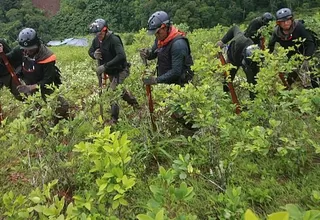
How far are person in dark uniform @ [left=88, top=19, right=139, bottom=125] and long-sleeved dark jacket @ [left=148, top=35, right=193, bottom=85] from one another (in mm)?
1126

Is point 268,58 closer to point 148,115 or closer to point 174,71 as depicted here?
point 174,71


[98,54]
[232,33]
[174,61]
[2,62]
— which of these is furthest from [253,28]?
[2,62]

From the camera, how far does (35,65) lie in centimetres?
600

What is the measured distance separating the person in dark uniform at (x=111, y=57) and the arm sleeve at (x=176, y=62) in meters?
1.40

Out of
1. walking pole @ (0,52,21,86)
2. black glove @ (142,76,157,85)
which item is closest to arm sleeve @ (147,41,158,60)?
black glove @ (142,76,157,85)

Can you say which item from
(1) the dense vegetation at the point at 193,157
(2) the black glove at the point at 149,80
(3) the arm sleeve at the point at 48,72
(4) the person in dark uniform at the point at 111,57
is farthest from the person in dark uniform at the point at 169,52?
(3) the arm sleeve at the point at 48,72

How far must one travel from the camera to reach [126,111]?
698cm

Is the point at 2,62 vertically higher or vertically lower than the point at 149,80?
lower

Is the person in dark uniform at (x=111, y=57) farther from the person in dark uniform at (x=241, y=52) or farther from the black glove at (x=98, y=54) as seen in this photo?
the person in dark uniform at (x=241, y=52)

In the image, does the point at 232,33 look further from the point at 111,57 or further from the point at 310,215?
the point at 310,215

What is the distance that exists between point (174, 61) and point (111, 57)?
75.4 inches

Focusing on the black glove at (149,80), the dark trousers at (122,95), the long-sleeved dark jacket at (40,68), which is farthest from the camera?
the dark trousers at (122,95)

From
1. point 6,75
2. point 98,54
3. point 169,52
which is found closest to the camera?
point 169,52

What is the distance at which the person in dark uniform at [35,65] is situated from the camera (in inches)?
229
